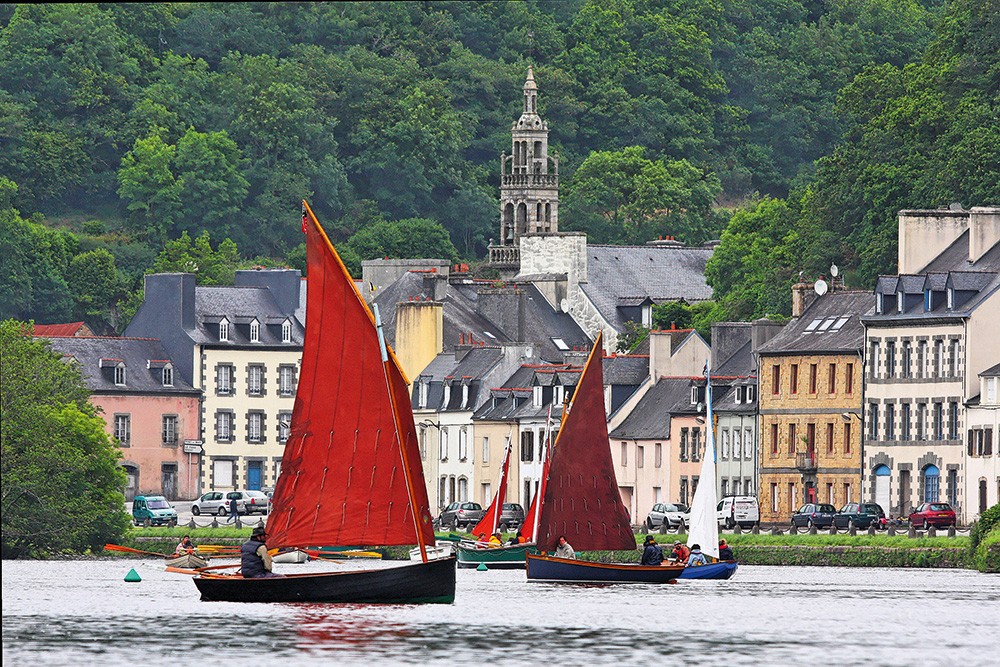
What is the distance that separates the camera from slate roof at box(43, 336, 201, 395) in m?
150

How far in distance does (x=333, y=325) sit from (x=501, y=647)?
10.2 meters

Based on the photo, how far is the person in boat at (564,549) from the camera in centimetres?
8956

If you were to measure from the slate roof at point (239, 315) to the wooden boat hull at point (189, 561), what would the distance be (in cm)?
6797

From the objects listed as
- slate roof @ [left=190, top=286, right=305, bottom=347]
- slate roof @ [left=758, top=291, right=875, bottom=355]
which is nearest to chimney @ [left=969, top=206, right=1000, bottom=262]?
slate roof @ [left=758, top=291, right=875, bottom=355]

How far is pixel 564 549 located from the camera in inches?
3536

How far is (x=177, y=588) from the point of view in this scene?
89625mm

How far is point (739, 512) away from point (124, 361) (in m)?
42.4

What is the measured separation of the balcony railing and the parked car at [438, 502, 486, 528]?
13876 mm

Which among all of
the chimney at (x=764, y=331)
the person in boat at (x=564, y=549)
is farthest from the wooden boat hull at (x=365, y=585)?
the chimney at (x=764, y=331)

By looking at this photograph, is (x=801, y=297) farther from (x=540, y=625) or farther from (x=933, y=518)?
(x=540, y=625)

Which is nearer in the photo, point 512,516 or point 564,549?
point 564,549

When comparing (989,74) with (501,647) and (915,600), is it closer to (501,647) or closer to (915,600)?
(915,600)

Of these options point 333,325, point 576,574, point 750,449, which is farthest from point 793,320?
point 333,325

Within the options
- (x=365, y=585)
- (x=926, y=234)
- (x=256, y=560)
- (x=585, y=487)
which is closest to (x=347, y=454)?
(x=365, y=585)
